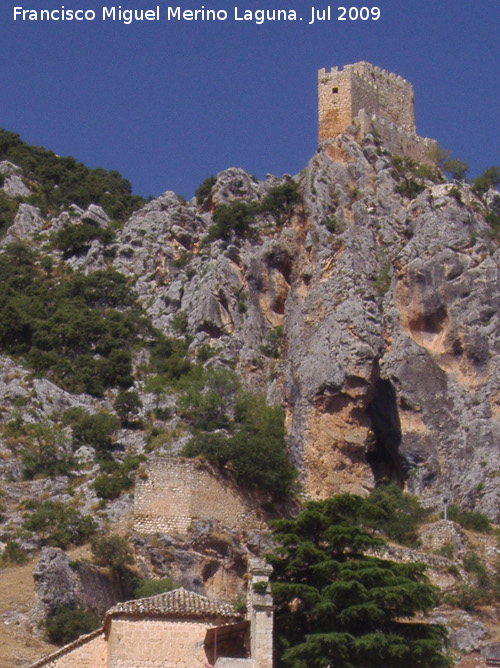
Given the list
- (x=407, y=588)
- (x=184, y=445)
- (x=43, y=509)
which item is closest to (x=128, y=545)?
(x=43, y=509)

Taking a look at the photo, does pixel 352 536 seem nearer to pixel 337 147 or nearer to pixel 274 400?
pixel 274 400

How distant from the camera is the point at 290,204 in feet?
177

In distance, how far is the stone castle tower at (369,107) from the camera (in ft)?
178

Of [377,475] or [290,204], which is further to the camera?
[290,204]

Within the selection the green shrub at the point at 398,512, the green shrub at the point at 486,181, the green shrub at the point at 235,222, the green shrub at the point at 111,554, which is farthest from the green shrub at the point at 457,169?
the green shrub at the point at 111,554

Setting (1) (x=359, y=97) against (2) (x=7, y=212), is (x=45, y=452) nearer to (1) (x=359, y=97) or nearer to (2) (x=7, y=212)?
(1) (x=359, y=97)

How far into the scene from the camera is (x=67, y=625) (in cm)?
2873

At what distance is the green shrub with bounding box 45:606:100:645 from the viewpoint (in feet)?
93.8

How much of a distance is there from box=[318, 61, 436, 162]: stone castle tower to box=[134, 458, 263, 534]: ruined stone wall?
886 inches

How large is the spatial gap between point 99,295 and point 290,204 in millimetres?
10138

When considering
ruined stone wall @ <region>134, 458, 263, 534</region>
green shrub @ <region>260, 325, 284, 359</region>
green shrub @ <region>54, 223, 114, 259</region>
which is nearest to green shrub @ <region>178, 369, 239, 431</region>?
green shrub @ <region>260, 325, 284, 359</region>

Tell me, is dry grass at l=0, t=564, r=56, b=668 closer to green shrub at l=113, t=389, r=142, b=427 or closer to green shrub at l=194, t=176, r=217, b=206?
green shrub at l=113, t=389, r=142, b=427

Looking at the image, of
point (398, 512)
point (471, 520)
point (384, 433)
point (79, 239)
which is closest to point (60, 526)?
point (398, 512)

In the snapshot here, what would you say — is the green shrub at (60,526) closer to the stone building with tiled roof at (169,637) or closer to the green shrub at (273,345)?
the stone building with tiled roof at (169,637)
